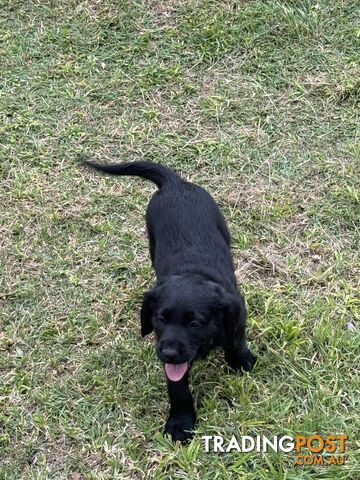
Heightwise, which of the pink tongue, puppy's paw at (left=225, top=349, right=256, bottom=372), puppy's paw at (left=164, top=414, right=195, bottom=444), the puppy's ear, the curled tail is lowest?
puppy's paw at (left=164, top=414, right=195, bottom=444)

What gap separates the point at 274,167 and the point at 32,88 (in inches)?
78.0

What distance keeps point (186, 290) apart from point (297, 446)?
0.79 metres

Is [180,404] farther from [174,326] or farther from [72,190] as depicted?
[72,190]

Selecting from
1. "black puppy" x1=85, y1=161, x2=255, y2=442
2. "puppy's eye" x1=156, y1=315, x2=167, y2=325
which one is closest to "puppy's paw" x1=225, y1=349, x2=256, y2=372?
"black puppy" x1=85, y1=161, x2=255, y2=442

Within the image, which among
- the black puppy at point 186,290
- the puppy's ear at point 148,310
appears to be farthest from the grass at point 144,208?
the puppy's ear at point 148,310

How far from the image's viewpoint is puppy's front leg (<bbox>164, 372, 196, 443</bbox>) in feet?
9.73

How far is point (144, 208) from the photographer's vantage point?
423cm

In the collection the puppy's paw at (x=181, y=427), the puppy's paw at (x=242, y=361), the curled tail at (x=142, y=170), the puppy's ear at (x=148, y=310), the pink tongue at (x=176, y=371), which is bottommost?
the puppy's paw at (x=181, y=427)

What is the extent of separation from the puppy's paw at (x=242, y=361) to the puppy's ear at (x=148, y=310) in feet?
1.31

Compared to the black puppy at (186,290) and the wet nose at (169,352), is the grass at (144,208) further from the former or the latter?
the wet nose at (169,352)

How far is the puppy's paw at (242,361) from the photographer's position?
3.17 metres

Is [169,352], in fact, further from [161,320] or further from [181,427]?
[181,427]

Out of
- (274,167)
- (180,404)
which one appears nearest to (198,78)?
(274,167)

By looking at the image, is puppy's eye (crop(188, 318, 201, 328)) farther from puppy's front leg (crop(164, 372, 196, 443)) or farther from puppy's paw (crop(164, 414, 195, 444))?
puppy's paw (crop(164, 414, 195, 444))
